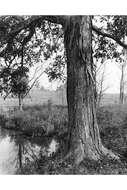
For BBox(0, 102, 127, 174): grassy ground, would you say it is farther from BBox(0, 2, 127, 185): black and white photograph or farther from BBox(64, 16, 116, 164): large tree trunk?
BBox(64, 16, 116, 164): large tree trunk

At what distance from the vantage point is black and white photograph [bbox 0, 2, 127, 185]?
13.5ft

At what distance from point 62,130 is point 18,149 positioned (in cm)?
83

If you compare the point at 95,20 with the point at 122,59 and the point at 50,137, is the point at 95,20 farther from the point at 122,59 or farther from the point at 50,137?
the point at 50,137

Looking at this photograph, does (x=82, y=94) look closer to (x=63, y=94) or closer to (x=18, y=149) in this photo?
(x=63, y=94)

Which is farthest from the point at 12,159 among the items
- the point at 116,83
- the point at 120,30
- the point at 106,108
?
the point at 120,30

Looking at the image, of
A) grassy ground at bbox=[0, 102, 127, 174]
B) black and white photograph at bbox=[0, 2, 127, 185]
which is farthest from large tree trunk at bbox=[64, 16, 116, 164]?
grassy ground at bbox=[0, 102, 127, 174]

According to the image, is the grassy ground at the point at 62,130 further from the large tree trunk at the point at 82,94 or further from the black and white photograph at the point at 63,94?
the large tree trunk at the point at 82,94

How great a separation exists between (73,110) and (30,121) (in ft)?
3.08

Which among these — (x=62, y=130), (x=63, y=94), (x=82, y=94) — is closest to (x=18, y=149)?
(x=62, y=130)

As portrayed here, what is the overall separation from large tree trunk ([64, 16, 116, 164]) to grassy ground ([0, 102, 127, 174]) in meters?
0.16

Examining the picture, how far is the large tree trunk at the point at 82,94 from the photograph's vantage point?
4086mm

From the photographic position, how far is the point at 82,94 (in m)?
4.12
